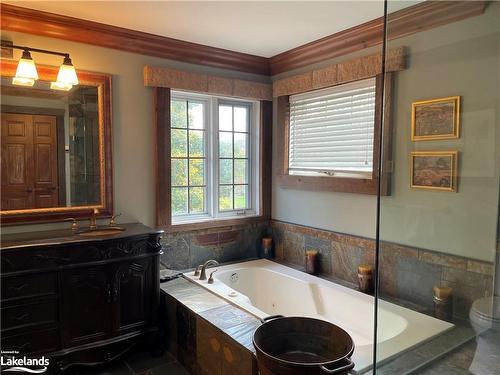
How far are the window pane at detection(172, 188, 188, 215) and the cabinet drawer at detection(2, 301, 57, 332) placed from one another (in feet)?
4.30

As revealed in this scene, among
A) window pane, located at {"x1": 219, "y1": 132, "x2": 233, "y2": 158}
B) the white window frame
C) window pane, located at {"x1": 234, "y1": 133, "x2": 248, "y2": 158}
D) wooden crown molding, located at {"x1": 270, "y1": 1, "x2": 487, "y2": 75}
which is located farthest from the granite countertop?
wooden crown molding, located at {"x1": 270, "y1": 1, "x2": 487, "y2": 75}

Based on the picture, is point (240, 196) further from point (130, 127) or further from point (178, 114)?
point (130, 127)

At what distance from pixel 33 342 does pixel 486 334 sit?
104 inches

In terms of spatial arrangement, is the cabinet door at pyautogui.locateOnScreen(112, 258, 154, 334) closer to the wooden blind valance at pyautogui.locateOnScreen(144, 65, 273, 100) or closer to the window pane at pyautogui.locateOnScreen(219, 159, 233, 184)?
the window pane at pyautogui.locateOnScreen(219, 159, 233, 184)

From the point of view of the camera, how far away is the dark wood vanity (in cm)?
213

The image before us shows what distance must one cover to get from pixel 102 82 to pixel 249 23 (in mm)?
1209

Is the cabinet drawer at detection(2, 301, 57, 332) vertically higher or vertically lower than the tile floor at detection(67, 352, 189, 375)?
higher

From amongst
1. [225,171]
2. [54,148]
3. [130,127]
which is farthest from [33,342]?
[225,171]

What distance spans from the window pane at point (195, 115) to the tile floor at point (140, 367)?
1.95 metres

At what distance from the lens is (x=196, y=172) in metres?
3.40

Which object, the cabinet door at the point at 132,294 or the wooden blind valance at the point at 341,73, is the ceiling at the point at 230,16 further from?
the cabinet door at the point at 132,294

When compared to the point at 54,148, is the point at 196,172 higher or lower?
lower

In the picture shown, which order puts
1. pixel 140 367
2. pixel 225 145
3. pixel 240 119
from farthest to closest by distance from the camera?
pixel 240 119, pixel 225 145, pixel 140 367

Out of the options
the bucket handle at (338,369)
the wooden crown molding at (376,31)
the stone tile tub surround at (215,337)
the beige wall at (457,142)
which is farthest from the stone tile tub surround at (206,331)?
the wooden crown molding at (376,31)
